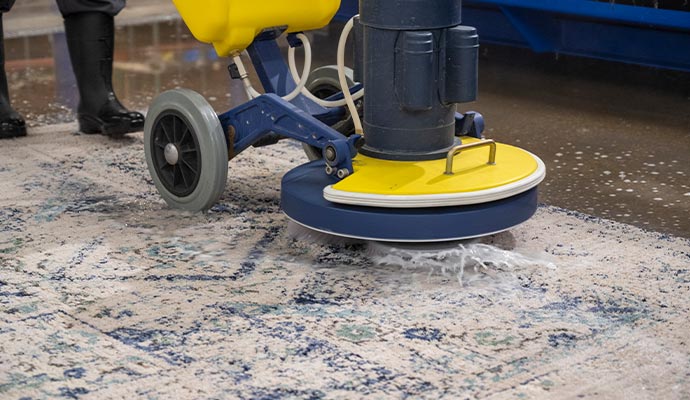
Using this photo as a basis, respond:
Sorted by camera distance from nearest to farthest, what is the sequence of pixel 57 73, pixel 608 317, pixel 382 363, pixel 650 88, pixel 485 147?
1. pixel 382 363
2. pixel 608 317
3. pixel 485 147
4. pixel 650 88
5. pixel 57 73

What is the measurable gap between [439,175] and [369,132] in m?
0.21

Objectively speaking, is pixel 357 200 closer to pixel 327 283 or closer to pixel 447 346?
pixel 327 283

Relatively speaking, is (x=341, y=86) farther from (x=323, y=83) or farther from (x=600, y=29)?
(x=600, y=29)

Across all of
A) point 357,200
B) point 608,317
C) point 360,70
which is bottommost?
point 608,317

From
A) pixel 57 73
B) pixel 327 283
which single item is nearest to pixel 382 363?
pixel 327 283

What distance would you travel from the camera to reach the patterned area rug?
159cm

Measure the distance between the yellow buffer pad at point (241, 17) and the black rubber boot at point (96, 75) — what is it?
0.81 m

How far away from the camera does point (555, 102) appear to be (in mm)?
3539

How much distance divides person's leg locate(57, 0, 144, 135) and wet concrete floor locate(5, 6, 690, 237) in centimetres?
26

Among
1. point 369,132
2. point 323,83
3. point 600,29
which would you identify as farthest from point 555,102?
point 369,132

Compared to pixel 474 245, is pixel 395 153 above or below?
above

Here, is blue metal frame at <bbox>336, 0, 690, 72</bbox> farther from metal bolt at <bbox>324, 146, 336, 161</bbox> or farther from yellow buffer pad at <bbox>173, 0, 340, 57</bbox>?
metal bolt at <bbox>324, 146, 336, 161</bbox>

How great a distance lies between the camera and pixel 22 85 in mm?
3809

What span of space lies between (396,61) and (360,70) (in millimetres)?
215
